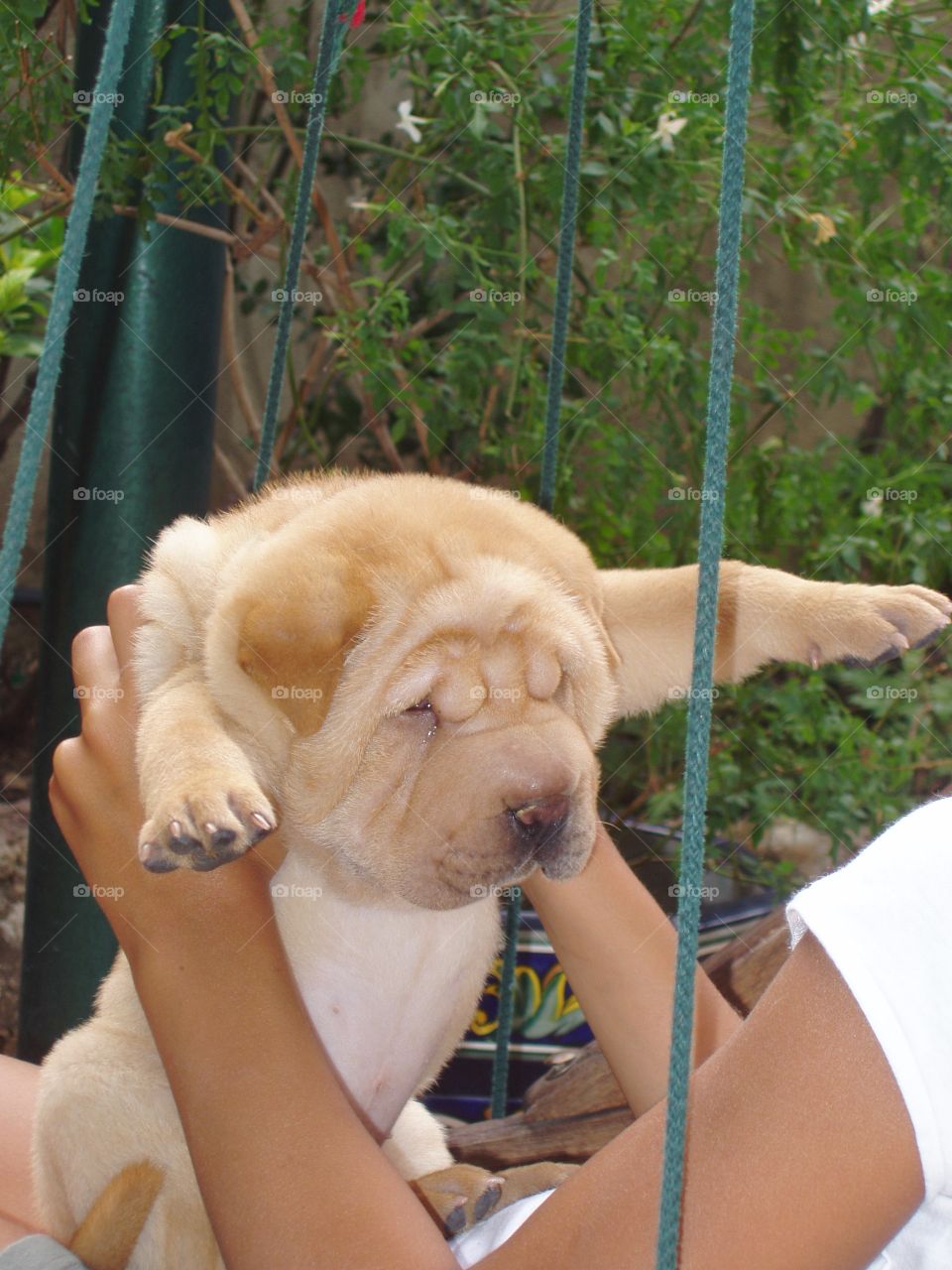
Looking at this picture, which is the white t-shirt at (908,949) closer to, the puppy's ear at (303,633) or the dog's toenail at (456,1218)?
the puppy's ear at (303,633)

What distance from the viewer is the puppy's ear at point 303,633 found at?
1125mm

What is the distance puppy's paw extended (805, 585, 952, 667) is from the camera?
1399 mm

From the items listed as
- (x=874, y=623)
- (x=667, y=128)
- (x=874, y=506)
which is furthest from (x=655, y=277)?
(x=874, y=623)

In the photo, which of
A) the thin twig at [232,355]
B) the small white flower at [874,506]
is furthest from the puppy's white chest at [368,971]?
the thin twig at [232,355]

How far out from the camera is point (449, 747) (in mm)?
1137

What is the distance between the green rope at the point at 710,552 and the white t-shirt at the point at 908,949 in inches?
3.1

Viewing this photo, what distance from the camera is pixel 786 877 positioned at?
2750mm

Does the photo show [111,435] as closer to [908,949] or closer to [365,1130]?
[365,1130]

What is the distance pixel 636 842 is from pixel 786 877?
0.42 m

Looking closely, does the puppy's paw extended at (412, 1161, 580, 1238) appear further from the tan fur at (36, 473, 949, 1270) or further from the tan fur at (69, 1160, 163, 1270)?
the tan fur at (69, 1160, 163, 1270)

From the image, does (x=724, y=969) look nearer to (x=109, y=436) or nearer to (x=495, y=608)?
(x=495, y=608)

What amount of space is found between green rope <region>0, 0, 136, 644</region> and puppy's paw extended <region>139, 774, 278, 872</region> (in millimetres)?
207

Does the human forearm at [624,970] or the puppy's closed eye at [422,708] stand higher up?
the puppy's closed eye at [422,708]

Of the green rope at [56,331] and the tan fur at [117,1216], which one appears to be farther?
the tan fur at [117,1216]
